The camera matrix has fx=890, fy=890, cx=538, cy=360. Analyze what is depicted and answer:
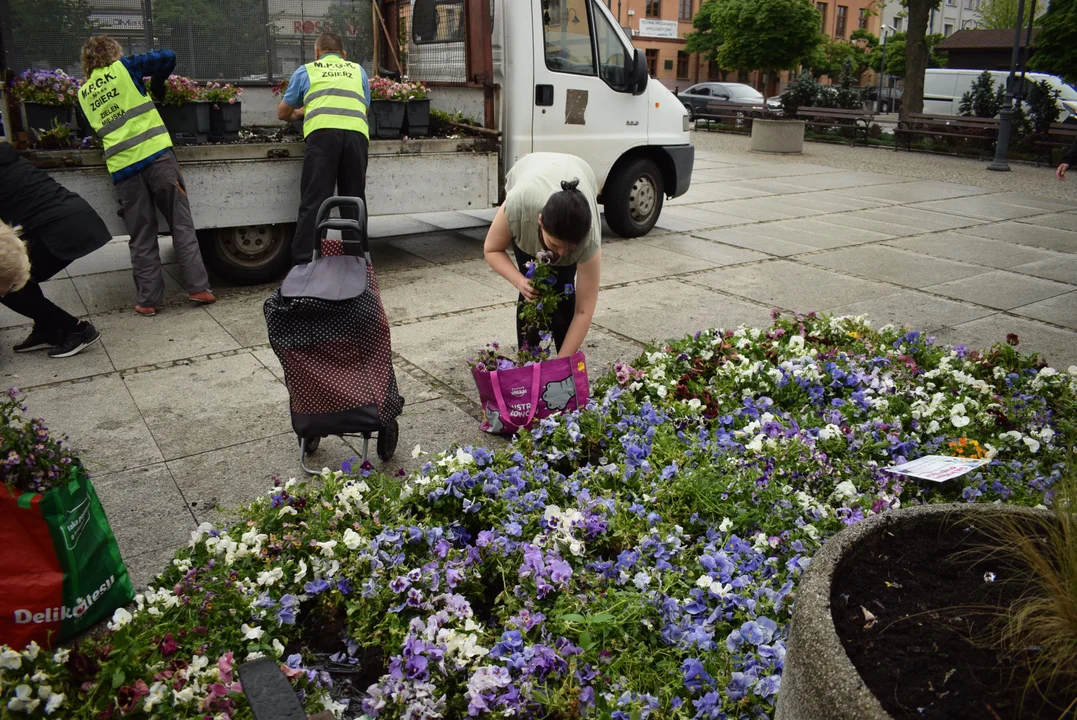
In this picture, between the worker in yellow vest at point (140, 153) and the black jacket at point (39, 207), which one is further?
the worker in yellow vest at point (140, 153)

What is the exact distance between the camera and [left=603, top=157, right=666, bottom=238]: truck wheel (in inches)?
388

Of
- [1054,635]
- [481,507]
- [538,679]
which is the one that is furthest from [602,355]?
[1054,635]

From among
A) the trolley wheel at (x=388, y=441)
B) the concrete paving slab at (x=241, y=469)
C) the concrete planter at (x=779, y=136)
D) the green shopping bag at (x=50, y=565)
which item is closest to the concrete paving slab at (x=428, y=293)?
the concrete paving slab at (x=241, y=469)

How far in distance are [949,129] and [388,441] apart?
2030 cm

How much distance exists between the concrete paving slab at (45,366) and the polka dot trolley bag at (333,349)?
2.52 m

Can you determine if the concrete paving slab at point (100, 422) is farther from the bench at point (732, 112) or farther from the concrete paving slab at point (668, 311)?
the bench at point (732, 112)

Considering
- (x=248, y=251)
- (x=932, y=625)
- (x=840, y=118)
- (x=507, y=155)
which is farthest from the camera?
(x=840, y=118)

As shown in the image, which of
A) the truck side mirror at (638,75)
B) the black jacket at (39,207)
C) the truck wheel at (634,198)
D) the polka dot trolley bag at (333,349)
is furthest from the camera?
the truck wheel at (634,198)

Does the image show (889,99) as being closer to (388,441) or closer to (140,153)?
(140,153)

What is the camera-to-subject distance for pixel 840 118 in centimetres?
2377

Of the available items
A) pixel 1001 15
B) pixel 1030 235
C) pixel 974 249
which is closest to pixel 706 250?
pixel 974 249

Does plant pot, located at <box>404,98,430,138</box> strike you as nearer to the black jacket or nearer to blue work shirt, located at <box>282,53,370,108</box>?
blue work shirt, located at <box>282,53,370,108</box>

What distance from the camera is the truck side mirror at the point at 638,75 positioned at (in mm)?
9500

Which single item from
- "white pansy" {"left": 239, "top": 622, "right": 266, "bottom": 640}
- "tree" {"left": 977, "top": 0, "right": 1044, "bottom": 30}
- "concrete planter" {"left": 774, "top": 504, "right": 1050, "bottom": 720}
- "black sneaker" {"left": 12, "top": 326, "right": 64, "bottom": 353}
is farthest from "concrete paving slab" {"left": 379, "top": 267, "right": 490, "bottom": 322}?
"tree" {"left": 977, "top": 0, "right": 1044, "bottom": 30}
